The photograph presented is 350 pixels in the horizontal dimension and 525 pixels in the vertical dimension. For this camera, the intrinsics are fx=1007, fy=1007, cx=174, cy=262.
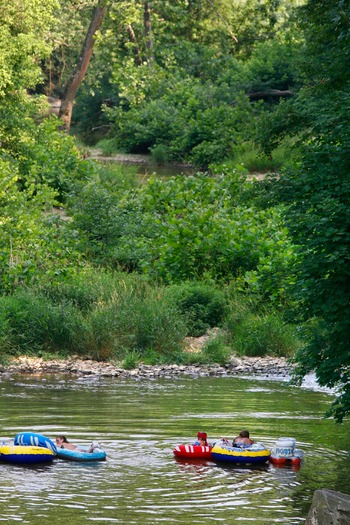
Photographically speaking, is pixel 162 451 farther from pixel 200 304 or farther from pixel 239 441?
pixel 200 304

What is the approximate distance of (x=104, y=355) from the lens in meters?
20.1

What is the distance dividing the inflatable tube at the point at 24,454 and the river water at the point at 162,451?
0.12 meters

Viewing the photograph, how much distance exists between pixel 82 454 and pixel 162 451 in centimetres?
126

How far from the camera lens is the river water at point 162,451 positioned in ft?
34.0

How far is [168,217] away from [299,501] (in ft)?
50.7

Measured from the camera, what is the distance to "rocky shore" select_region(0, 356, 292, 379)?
19.3m

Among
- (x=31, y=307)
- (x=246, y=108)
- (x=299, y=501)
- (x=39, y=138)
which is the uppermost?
(x=246, y=108)

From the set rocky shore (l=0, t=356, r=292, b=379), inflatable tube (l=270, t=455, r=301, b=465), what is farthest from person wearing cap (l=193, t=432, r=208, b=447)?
rocky shore (l=0, t=356, r=292, b=379)

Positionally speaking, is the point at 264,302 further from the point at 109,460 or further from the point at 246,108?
the point at 246,108

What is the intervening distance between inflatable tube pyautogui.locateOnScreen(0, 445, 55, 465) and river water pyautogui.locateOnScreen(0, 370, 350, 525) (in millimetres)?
121

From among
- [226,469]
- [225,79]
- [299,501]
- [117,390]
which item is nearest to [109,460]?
[226,469]

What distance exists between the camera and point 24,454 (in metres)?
12.0

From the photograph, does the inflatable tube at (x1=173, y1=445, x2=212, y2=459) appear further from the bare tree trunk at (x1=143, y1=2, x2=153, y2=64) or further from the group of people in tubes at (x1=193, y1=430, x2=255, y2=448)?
the bare tree trunk at (x1=143, y1=2, x2=153, y2=64)

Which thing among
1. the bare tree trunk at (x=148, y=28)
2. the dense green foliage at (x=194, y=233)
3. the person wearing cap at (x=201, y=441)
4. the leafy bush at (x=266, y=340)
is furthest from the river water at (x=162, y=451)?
the bare tree trunk at (x=148, y=28)
